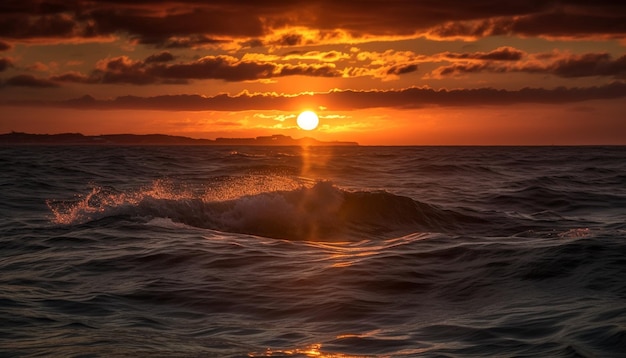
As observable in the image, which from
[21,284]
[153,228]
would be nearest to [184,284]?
[21,284]

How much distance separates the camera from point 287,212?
63.8 ft

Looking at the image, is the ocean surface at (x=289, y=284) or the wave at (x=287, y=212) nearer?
the ocean surface at (x=289, y=284)

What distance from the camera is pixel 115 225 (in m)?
16.2

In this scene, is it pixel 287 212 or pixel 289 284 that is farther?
pixel 287 212

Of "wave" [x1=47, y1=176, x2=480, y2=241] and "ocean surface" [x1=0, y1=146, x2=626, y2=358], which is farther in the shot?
"wave" [x1=47, y1=176, x2=480, y2=241]

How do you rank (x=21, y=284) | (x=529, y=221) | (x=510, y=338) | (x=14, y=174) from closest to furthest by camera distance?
(x=510, y=338) → (x=21, y=284) → (x=529, y=221) → (x=14, y=174)

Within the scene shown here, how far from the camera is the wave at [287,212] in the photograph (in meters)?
17.8

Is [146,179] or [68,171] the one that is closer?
[146,179]

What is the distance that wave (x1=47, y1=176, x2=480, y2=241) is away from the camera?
17.8 meters

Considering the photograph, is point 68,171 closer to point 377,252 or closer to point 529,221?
point 529,221

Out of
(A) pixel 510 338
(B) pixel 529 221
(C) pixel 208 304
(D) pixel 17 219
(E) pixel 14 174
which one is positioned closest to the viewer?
(A) pixel 510 338

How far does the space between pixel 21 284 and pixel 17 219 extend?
29.2 feet

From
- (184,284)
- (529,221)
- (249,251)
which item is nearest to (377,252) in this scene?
(249,251)

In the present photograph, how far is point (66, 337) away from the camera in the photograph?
7.19 metres
